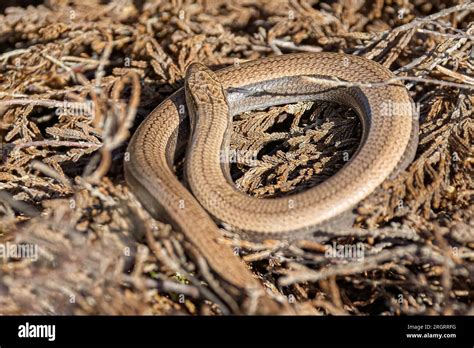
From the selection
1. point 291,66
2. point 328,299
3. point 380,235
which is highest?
point 291,66

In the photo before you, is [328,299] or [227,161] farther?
[227,161]

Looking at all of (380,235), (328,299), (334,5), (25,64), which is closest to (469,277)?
(380,235)

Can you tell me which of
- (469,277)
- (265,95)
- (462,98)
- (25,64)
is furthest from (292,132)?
(25,64)

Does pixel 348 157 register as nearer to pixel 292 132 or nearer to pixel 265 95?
pixel 292 132

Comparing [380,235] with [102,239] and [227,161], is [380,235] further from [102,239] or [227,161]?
[102,239]

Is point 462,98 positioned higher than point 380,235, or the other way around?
point 462,98

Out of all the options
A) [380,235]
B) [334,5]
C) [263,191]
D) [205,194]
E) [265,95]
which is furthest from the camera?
[334,5]
